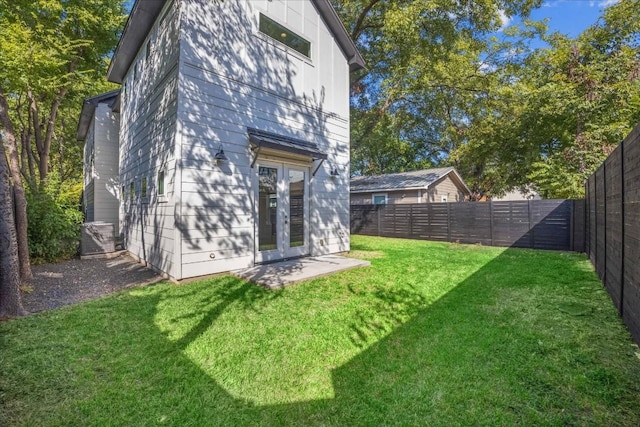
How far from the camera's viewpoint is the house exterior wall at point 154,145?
17.7 ft

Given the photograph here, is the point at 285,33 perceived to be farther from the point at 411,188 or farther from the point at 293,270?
the point at 411,188

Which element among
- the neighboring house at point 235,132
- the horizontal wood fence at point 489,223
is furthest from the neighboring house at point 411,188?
the neighboring house at point 235,132

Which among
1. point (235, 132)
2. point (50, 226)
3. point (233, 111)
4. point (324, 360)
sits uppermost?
point (233, 111)

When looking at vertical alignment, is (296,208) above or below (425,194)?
below

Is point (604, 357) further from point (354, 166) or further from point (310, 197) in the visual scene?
point (354, 166)

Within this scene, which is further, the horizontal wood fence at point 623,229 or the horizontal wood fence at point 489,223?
the horizontal wood fence at point 489,223

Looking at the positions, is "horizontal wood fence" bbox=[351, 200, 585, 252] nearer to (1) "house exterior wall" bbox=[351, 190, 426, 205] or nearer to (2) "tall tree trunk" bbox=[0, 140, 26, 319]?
(1) "house exterior wall" bbox=[351, 190, 426, 205]

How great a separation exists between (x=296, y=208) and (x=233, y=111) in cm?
255

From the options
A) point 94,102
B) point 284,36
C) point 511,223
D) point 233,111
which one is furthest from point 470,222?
point 94,102

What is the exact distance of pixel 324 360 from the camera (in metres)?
2.79

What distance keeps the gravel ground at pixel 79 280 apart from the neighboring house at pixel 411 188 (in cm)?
1234

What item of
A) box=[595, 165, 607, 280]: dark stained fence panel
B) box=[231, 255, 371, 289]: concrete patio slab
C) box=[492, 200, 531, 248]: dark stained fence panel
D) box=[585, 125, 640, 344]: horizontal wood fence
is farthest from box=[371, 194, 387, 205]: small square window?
box=[585, 125, 640, 344]: horizontal wood fence

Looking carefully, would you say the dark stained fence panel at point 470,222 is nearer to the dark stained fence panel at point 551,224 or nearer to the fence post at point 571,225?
the dark stained fence panel at point 551,224

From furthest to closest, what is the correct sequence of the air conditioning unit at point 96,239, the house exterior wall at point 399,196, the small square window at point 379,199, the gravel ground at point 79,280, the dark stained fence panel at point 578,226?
the small square window at point 379,199 < the house exterior wall at point 399,196 < the dark stained fence panel at point 578,226 < the air conditioning unit at point 96,239 < the gravel ground at point 79,280
